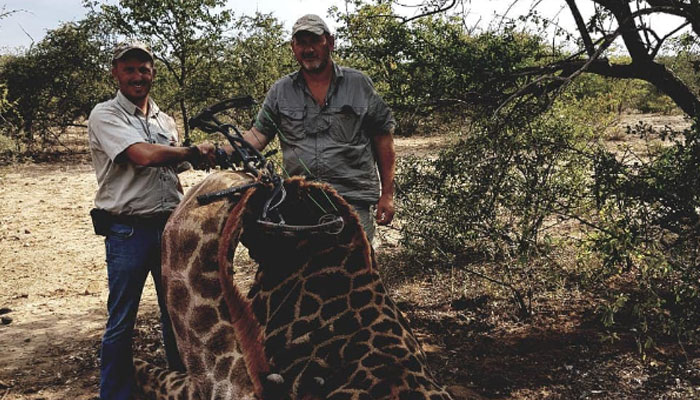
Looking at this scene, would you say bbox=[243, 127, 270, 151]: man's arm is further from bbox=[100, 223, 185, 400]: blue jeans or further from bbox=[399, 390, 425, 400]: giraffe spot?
bbox=[399, 390, 425, 400]: giraffe spot

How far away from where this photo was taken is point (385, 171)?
379 cm

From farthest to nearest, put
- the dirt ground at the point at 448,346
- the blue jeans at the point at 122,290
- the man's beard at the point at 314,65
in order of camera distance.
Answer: the dirt ground at the point at 448,346 < the man's beard at the point at 314,65 < the blue jeans at the point at 122,290

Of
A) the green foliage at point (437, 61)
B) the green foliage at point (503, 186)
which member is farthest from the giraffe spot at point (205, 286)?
the green foliage at point (437, 61)

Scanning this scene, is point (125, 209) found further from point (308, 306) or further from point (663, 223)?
point (663, 223)

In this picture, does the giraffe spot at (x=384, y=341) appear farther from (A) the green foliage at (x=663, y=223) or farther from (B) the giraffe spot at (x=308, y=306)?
(A) the green foliage at (x=663, y=223)

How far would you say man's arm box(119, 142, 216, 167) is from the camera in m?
2.71

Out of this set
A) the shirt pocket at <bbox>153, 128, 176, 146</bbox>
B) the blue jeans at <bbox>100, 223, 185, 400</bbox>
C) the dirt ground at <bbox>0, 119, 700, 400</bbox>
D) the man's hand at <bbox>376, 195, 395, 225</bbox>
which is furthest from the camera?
the dirt ground at <bbox>0, 119, 700, 400</bbox>

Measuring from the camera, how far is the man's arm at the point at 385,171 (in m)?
3.75

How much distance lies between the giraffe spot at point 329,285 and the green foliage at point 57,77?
1657 cm

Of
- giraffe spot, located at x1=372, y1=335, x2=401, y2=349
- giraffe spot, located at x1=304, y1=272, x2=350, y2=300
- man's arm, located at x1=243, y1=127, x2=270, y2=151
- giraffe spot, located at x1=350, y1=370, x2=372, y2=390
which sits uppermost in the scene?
man's arm, located at x1=243, y1=127, x2=270, y2=151

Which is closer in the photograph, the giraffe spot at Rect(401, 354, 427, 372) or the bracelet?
the giraffe spot at Rect(401, 354, 427, 372)

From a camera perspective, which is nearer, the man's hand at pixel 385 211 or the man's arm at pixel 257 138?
the man's arm at pixel 257 138

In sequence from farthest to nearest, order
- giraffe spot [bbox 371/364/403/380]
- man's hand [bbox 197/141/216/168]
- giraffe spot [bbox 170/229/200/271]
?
1. man's hand [bbox 197/141/216/168]
2. giraffe spot [bbox 371/364/403/380]
3. giraffe spot [bbox 170/229/200/271]

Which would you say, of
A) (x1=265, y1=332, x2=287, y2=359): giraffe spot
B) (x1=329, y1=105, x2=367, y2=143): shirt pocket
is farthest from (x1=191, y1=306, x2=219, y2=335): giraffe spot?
(x1=329, y1=105, x2=367, y2=143): shirt pocket
